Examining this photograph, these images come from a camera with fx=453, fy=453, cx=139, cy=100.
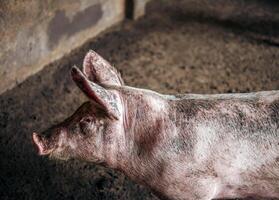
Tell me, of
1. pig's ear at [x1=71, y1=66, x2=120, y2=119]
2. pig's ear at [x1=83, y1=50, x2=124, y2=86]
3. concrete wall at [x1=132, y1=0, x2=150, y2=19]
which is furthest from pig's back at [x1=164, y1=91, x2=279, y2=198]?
concrete wall at [x1=132, y1=0, x2=150, y2=19]

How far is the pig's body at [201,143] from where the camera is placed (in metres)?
2.95

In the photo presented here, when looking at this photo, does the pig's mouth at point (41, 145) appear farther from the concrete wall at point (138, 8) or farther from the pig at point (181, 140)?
the concrete wall at point (138, 8)

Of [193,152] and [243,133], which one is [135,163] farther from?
[243,133]

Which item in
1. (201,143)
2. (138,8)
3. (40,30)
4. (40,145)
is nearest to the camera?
(201,143)

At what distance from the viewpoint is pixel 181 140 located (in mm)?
2967

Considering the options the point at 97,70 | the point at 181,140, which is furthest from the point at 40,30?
the point at 181,140

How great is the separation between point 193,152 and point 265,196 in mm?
689

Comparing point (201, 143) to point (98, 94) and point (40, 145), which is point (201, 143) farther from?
point (40, 145)

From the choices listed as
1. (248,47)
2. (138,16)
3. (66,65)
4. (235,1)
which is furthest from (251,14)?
(66,65)

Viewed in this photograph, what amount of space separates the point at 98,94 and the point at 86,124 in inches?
13.3

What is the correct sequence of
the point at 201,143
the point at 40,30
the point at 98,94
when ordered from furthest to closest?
the point at 40,30 → the point at 201,143 → the point at 98,94

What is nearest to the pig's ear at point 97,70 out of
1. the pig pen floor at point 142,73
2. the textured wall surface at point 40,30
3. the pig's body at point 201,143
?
the pig's body at point 201,143

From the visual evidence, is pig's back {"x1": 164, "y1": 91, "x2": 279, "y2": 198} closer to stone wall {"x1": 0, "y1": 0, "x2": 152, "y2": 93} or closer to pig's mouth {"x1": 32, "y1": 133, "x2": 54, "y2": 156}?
pig's mouth {"x1": 32, "y1": 133, "x2": 54, "y2": 156}

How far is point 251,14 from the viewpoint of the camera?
762 cm
